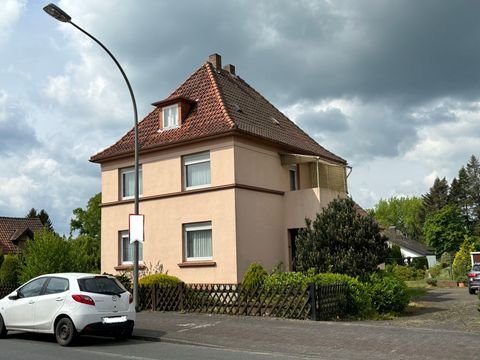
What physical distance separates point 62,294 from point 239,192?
9.91m

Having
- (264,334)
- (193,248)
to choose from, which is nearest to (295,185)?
(193,248)

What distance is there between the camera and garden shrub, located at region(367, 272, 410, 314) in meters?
17.4

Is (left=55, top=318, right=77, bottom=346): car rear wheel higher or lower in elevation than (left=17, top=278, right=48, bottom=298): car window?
lower

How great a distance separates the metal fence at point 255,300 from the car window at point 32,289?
5.76 m

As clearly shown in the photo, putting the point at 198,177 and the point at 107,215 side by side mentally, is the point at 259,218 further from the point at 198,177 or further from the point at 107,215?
the point at 107,215

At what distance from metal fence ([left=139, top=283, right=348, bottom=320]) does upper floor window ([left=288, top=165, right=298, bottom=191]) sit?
832cm

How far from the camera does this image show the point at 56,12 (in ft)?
49.9

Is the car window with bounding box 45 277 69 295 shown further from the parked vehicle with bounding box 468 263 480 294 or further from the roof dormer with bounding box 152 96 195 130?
the parked vehicle with bounding box 468 263 480 294

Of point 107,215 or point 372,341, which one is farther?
point 107,215

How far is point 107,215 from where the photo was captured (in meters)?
25.2

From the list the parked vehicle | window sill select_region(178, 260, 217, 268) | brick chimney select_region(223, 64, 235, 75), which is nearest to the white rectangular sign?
window sill select_region(178, 260, 217, 268)

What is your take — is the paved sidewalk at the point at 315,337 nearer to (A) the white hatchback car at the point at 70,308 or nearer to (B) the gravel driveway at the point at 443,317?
(B) the gravel driveway at the point at 443,317

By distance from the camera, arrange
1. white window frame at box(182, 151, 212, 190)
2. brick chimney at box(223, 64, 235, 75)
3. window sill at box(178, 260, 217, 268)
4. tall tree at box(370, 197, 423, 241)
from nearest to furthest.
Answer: window sill at box(178, 260, 217, 268)
white window frame at box(182, 151, 212, 190)
brick chimney at box(223, 64, 235, 75)
tall tree at box(370, 197, 423, 241)

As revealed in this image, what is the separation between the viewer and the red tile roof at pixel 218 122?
73.0ft
